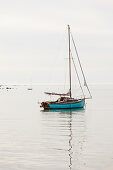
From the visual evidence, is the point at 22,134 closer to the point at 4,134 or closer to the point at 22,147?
the point at 4,134

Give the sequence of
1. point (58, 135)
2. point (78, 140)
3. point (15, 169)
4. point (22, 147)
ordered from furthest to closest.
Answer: point (58, 135)
point (78, 140)
point (22, 147)
point (15, 169)

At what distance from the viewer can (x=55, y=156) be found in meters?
23.4

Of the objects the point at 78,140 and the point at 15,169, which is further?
the point at 78,140

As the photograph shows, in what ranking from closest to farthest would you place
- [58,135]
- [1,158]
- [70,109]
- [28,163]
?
[28,163], [1,158], [58,135], [70,109]

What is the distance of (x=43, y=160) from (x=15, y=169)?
2886 millimetres

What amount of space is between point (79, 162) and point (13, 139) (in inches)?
440

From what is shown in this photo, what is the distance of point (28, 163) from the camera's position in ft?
70.2

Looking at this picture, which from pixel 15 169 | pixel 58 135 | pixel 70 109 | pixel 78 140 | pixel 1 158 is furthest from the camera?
pixel 70 109

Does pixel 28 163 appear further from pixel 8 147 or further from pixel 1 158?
pixel 8 147

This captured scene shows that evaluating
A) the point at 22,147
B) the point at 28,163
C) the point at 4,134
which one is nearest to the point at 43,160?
the point at 28,163

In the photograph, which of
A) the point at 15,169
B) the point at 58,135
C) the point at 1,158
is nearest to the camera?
the point at 15,169

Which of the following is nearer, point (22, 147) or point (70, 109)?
point (22, 147)

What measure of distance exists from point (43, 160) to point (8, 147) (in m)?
5.74

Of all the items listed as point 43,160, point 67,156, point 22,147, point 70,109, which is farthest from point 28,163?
point 70,109
